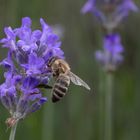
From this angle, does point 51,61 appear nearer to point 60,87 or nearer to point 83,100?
point 60,87

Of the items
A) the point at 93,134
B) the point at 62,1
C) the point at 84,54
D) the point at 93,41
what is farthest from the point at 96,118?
the point at 62,1

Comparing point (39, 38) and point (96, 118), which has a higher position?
point (96, 118)

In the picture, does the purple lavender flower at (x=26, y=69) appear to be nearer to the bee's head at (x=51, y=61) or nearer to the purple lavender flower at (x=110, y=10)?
the bee's head at (x=51, y=61)

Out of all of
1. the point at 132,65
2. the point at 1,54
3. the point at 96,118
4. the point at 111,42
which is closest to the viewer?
the point at 111,42

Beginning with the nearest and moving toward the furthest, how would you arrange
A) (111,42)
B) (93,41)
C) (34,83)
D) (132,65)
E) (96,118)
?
(34,83)
(111,42)
(96,118)
(132,65)
(93,41)

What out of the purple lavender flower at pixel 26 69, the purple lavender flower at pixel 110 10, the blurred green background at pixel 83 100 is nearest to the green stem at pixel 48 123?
the blurred green background at pixel 83 100

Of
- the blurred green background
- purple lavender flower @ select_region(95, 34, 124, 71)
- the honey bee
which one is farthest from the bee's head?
the blurred green background

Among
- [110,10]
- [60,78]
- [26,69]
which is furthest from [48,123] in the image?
[26,69]

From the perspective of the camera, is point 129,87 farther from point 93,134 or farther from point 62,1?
point 62,1
